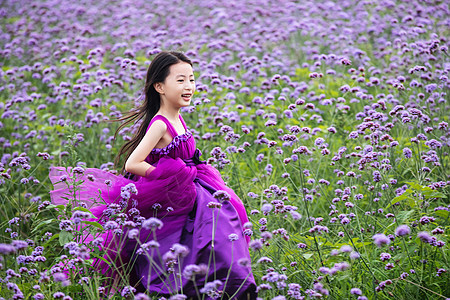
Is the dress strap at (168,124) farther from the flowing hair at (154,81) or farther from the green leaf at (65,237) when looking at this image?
the green leaf at (65,237)

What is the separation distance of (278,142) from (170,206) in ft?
6.23

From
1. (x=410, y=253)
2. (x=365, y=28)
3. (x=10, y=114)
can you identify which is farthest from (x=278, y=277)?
(x=365, y=28)

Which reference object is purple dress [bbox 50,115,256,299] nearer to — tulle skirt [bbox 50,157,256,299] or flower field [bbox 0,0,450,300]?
tulle skirt [bbox 50,157,256,299]

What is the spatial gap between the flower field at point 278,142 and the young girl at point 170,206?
0.14m

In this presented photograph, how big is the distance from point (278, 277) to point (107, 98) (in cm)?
399

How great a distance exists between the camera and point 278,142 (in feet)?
15.4

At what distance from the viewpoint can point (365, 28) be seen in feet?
24.4

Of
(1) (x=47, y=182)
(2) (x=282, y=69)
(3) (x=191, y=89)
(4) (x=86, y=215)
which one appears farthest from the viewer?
(2) (x=282, y=69)

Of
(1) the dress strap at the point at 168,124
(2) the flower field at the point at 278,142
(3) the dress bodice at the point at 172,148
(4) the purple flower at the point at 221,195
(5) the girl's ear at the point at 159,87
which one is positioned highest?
(5) the girl's ear at the point at 159,87

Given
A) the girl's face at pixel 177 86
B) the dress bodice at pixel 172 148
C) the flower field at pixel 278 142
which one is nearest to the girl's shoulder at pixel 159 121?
the dress bodice at pixel 172 148

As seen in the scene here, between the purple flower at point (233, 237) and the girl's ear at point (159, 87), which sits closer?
the purple flower at point (233, 237)

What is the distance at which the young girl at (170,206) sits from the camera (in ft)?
9.12

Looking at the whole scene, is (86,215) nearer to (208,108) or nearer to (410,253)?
(410,253)

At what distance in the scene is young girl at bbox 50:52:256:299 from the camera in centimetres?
278
